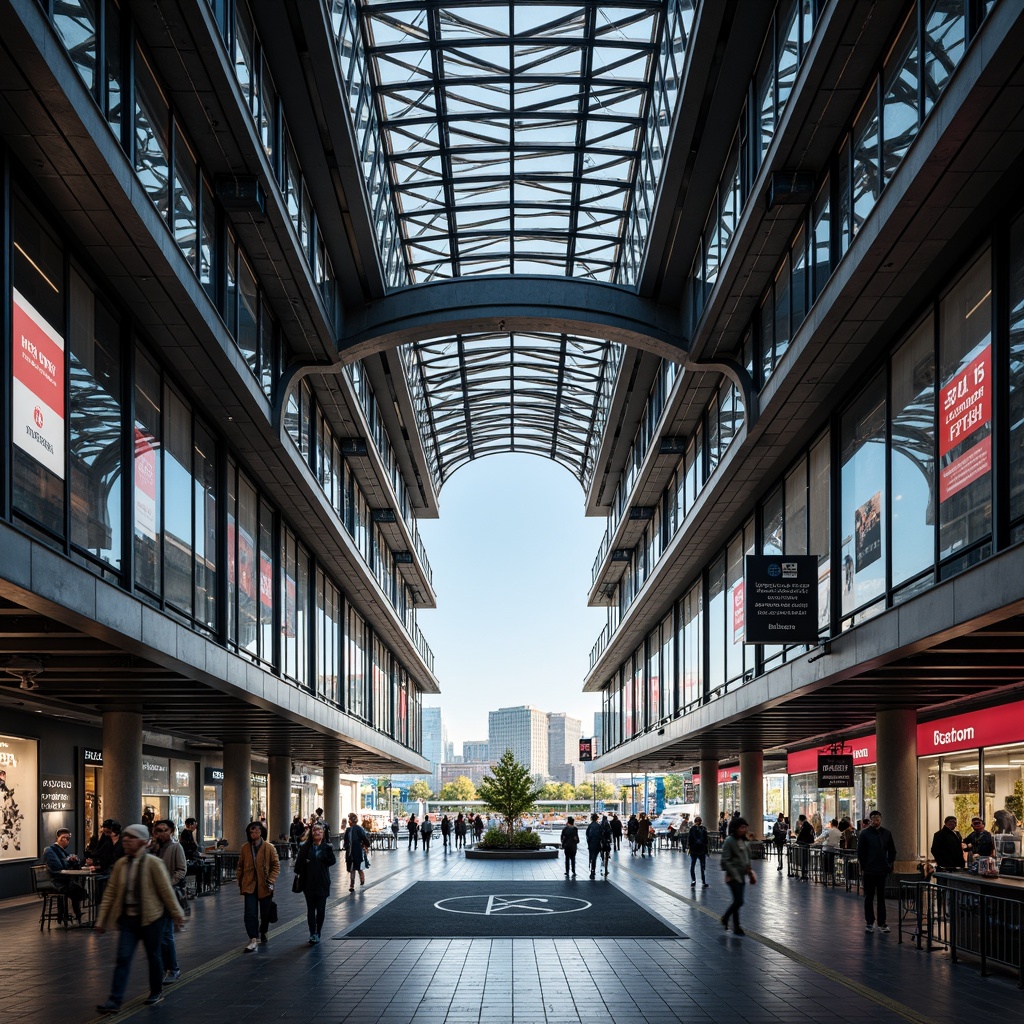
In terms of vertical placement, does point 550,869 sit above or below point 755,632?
below

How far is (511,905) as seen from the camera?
73.1 ft

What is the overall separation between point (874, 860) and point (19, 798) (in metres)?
17.4

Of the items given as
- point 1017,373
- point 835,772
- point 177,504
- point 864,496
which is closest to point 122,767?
point 177,504

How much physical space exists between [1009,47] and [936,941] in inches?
445

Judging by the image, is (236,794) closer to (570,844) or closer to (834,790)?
(570,844)

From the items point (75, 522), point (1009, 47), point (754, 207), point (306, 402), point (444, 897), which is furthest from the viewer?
point (306, 402)

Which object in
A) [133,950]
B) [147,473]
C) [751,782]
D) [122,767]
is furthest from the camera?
[751,782]

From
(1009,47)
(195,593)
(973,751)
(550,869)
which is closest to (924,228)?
(1009,47)

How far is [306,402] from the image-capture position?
91.0ft

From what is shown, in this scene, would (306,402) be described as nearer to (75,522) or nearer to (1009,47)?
(75,522)

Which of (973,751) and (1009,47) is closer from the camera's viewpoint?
(1009,47)

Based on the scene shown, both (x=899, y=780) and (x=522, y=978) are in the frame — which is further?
(x=899, y=780)

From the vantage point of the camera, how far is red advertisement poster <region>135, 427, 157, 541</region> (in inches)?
645

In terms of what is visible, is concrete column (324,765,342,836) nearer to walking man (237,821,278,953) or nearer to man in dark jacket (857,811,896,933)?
walking man (237,821,278,953)
